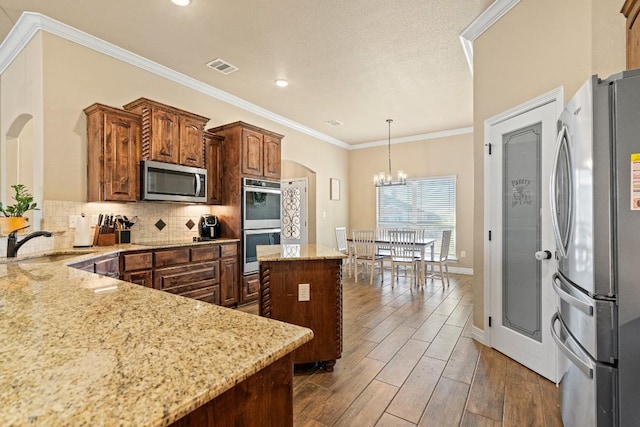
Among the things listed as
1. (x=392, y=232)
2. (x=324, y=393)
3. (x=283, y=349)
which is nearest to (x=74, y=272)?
(x=283, y=349)

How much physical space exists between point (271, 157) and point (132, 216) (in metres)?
2.02

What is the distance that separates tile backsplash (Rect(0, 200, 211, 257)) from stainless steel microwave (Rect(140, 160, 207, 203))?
368 mm

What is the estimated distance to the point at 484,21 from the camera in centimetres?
296

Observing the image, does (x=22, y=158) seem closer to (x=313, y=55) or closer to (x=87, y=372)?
(x=313, y=55)

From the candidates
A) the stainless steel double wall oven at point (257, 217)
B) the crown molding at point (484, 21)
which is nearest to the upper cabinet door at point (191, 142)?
the stainless steel double wall oven at point (257, 217)

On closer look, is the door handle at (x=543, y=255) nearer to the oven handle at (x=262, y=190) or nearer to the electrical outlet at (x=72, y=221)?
the oven handle at (x=262, y=190)

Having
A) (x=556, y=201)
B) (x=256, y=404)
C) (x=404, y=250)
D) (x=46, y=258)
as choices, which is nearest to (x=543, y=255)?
(x=556, y=201)

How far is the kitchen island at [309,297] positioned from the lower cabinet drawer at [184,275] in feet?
4.63

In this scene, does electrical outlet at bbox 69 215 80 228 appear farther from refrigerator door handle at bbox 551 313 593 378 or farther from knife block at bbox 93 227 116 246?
refrigerator door handle at bbox 551 313 593 378

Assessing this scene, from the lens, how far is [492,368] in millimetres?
2541

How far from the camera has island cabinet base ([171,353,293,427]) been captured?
69 centimetres

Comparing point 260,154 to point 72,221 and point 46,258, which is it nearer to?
point 72,221

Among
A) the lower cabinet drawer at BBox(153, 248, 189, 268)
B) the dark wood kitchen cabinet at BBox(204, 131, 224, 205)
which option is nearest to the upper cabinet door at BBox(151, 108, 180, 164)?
the dark wood kitchen cabinet at BBox(204, 131, 224, 205)

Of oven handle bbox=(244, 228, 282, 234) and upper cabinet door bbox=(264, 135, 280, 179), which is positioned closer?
oven handle bbox=(244, 228, 282, 234)
